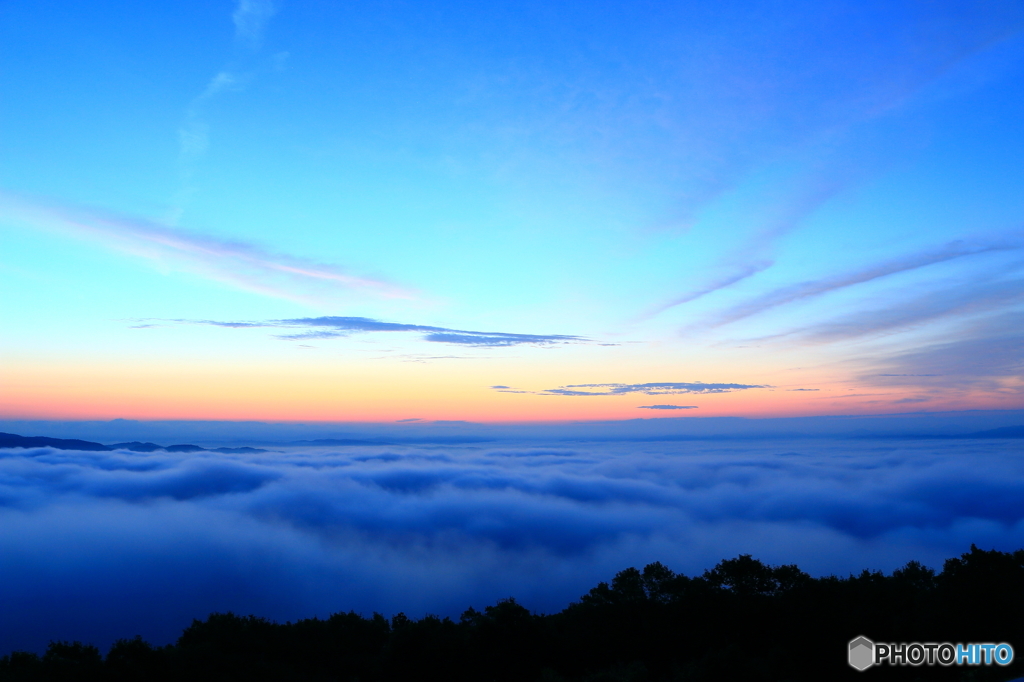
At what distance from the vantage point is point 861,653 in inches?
1056

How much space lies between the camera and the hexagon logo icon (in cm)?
2595

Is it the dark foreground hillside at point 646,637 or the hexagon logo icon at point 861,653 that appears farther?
the hexagon logo icon at point 861,653

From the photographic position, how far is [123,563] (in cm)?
14825

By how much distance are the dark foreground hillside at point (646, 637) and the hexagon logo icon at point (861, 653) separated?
0.43 m

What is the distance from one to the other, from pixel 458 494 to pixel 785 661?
17758cm

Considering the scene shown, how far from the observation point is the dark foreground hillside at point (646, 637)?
25219 millimetres

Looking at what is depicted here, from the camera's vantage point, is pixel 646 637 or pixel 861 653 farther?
pixel 646 637

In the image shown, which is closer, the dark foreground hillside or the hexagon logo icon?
the dark foreground hillside

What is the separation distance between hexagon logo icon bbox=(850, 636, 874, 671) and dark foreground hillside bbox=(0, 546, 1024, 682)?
0.43 metres

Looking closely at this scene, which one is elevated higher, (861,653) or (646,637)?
(861,653)

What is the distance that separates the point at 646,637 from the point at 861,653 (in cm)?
1093

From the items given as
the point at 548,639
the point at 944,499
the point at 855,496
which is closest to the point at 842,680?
the point at 548,639

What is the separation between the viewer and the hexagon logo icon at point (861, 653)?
1022 inches

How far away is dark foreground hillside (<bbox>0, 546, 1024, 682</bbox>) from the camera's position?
82.7 ft
